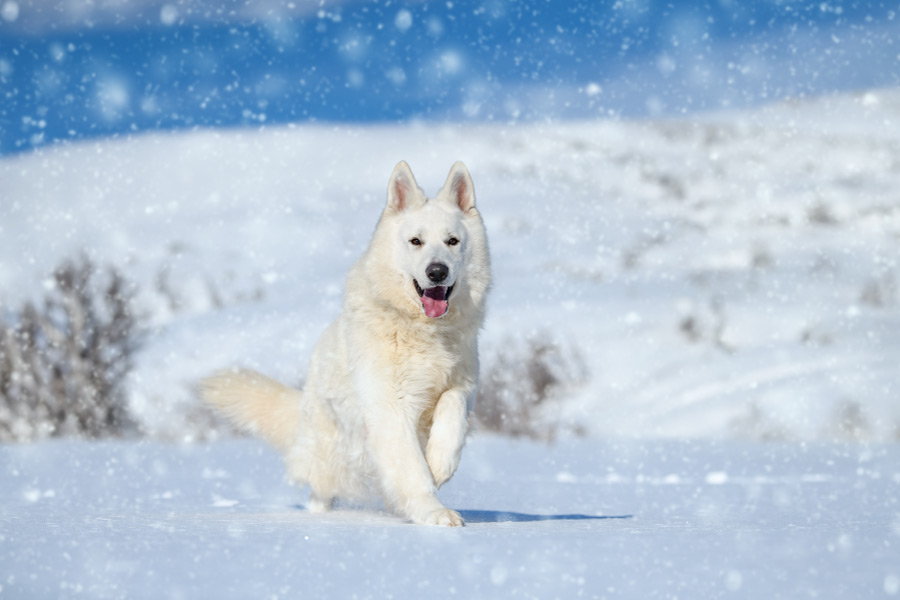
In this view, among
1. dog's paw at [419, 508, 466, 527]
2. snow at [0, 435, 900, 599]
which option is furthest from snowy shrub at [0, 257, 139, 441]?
dog's paw at [419, 508, 466, 527]

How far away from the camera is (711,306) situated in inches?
661

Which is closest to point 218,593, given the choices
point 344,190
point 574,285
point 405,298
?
point 405,298

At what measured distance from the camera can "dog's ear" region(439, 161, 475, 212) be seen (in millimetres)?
4398

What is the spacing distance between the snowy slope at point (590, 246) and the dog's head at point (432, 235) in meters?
6.04

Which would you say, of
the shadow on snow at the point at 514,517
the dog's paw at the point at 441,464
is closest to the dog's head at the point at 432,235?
the dog's paw at the point at 441,464

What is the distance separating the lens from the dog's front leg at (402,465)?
3715 mm

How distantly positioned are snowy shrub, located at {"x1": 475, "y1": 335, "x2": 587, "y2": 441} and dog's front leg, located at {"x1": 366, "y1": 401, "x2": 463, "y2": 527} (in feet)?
21.6

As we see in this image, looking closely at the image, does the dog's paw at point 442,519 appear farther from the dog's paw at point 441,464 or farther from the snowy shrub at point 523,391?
the snowy shrub at point 523,391

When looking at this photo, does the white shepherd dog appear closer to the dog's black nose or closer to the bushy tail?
the dog's black nose

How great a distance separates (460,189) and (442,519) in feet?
5.47

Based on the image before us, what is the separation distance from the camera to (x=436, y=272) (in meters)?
3.99

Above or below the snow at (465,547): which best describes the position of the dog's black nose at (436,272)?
above

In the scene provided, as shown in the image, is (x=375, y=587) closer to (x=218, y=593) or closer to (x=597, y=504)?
(x=218, y=593)

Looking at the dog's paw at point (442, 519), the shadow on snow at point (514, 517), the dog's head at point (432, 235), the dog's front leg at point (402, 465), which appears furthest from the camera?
the shadow on snow at point (514, 517)
